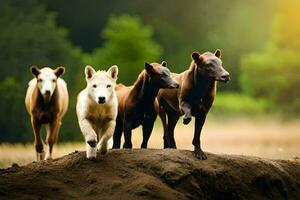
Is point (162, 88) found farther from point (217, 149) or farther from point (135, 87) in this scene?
point (217, 149)

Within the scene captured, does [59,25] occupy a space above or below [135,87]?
above

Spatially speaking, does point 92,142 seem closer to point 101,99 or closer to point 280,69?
point 101,99

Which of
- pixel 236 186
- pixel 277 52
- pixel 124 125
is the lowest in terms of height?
pixel 236 186

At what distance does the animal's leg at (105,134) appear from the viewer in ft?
32.4

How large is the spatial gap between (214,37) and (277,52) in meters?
4.30

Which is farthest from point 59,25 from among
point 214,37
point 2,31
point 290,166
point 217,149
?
point 290,166

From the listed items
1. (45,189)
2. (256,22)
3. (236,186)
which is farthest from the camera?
(256,22)

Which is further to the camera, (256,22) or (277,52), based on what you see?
(256,22)

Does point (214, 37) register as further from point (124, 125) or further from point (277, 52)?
point (124, 125)

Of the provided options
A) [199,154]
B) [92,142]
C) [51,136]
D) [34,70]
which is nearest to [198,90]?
[199,154]

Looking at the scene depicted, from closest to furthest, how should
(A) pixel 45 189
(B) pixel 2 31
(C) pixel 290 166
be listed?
(A) pixel 45 189 < (C) pixel 290 166 < (B) pixel 2 31

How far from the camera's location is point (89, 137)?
9703mm

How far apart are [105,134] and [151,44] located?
18.3 meters

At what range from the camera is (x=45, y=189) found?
31.0 feet
